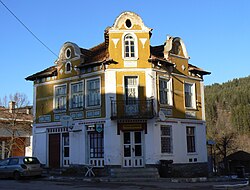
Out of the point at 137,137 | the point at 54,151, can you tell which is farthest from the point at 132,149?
the point at 54,151

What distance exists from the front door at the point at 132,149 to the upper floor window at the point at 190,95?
5.43 metres

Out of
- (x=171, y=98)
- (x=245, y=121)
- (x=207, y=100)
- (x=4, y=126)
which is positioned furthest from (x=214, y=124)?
(x=171, y=98)

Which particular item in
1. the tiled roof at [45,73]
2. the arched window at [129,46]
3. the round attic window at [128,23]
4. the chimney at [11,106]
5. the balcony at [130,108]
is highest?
the round attic window at [128,23]

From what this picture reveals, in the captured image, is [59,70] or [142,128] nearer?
[142,128]

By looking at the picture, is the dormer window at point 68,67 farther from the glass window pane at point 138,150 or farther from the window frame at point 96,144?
the glass window pane at point 138,150

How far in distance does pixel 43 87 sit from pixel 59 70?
2.29 m

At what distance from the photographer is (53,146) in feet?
88.0

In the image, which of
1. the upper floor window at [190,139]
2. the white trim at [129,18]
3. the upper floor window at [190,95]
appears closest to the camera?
the white trim at [129,18]

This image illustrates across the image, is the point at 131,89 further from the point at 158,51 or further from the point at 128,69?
the point at 158,51

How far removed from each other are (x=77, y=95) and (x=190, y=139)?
30.0 ft

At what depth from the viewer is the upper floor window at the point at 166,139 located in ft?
79.5

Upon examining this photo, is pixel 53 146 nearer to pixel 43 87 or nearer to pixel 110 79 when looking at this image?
pixel 43 87

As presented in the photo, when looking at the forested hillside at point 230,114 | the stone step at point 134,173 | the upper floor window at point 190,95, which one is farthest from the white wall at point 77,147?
the forested hillside at point 230,114

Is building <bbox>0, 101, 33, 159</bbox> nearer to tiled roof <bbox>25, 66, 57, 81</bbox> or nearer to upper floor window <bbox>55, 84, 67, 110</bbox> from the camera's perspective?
tiled roof <bbox>25, 66, 57, 81</bbox>
